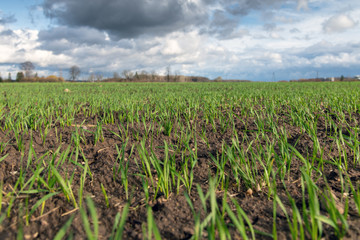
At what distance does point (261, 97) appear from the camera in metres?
6.98

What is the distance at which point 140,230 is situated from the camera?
1401 millimetres

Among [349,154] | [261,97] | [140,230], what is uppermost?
[261,97]

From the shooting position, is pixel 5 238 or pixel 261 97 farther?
pixel 261 97

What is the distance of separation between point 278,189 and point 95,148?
6.84 feet

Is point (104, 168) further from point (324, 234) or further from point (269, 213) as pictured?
point (324, 234)

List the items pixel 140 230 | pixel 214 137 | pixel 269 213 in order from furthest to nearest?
1. pixel 214 137
2. pixel 269 213
3. pixel 140 230

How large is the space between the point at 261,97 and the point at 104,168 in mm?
5848

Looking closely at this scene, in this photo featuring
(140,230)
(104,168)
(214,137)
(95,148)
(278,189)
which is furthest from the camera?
(214,137)

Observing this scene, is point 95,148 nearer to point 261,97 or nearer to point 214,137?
point 214,137

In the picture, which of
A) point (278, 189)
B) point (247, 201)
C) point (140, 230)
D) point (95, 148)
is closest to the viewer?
point (140, 230)

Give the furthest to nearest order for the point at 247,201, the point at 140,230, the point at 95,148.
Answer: the point at 95,148 → the point at 247,201 → the point at 140,230

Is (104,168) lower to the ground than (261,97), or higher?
lower

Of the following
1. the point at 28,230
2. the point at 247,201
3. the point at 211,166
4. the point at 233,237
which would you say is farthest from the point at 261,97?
the point at 28,230

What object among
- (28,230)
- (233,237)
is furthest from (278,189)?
(28,230)
